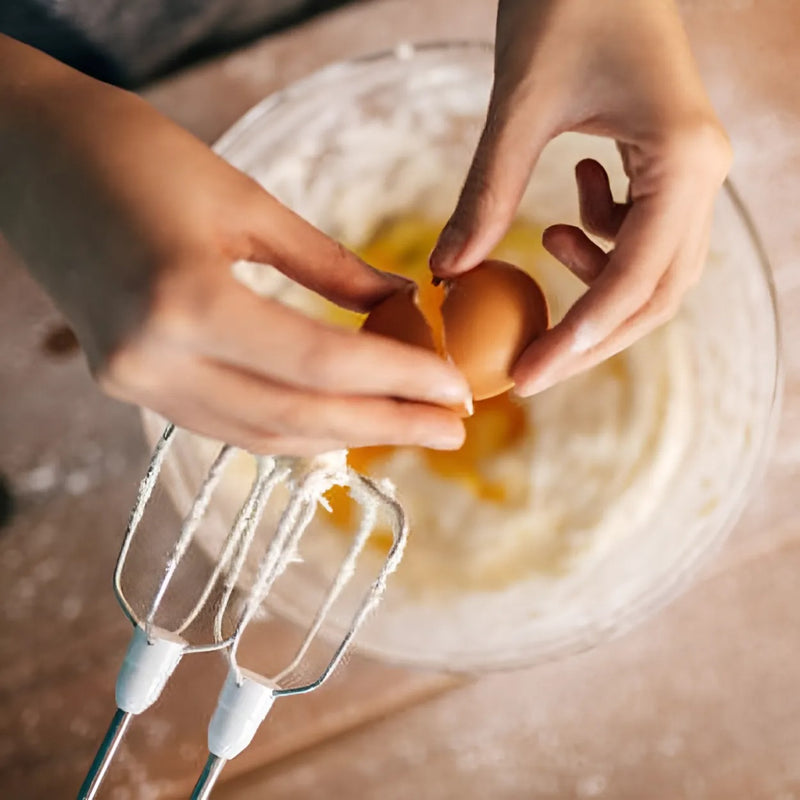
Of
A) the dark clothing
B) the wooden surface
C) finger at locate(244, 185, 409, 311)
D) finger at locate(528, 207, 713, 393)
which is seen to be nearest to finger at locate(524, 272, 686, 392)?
finger at locate(528, 207, 713, 393)

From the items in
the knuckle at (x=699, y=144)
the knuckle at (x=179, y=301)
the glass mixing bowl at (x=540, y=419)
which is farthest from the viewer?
the glass mixing bowl at (x=540, y=419)

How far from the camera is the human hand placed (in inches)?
16.1

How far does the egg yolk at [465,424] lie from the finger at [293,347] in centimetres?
26

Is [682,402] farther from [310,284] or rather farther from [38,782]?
[38,782]

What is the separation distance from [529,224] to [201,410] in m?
0.38

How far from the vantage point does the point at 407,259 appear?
0.64 m

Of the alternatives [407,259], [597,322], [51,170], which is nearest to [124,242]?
[51,170]

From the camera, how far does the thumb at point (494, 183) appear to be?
1.34ft

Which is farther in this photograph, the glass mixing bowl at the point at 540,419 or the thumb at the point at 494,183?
the glass mixing bowl at the point at 540,419

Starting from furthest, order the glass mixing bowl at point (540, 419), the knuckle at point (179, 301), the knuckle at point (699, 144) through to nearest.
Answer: the glass mixing bowl at point (540, 419) < the knuckle at point (699, 144) < the knuckle at point (179, 301)

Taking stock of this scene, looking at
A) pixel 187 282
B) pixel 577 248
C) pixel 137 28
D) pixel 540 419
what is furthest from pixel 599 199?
pixel 137 28

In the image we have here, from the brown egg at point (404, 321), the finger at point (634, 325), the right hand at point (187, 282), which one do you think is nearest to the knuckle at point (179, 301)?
the right hand at point (187, 282)

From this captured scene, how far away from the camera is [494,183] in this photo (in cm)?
41

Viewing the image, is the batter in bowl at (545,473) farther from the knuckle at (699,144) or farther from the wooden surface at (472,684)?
the knuckle at (699,144)
